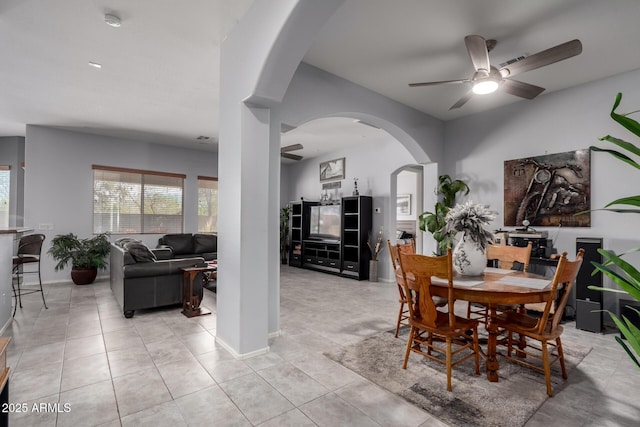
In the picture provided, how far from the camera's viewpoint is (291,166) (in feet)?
31.2

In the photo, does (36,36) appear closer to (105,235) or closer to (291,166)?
(105,235)

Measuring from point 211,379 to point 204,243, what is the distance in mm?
5127

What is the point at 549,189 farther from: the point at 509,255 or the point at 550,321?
the point at 550,321

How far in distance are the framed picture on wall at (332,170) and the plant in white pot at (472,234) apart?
5063mm

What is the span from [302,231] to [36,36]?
5961 millimetres

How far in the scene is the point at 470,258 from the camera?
271 centimetres

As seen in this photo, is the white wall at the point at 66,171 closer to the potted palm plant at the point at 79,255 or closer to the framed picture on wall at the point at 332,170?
the potted palm plant at the point at 79,255

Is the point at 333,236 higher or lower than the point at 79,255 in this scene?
higher

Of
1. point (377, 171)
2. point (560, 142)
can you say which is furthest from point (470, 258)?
point (377, 171)

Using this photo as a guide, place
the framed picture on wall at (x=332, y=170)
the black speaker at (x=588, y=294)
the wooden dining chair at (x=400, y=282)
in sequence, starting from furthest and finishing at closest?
the framed picture on wall at (x=332, y=170) → the black speaker at (x=588, y=294) → the wooden dining chair at (x=400, y=282)

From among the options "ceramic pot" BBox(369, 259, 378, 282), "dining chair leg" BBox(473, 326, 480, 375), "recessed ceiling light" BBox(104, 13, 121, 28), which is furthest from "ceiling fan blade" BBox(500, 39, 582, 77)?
"ceramic pot" BBox(369, 259, 378, 282)

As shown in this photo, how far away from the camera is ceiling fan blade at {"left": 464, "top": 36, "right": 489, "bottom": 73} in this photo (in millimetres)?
2639

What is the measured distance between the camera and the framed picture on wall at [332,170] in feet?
25.2

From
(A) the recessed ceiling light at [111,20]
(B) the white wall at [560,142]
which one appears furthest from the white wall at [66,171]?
(B) the white wall at [560,142]
